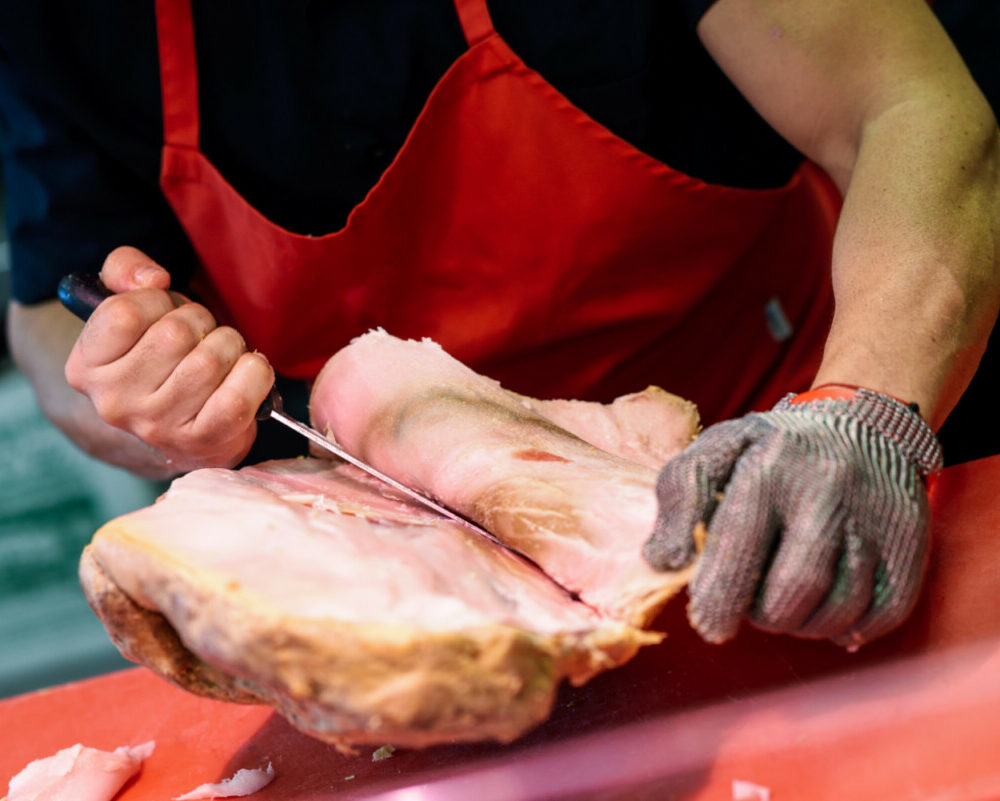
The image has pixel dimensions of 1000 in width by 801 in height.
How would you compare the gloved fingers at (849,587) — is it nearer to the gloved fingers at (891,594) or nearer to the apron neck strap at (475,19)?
the gloved fingers at (891,594)

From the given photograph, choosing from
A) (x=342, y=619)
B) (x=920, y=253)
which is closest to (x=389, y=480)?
(x=342, y=619)

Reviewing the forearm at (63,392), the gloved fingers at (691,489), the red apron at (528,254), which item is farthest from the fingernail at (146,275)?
the gloved fingers at (691,489)

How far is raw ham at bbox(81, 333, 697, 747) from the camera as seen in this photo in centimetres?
82

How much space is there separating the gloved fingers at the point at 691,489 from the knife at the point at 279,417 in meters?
0.26

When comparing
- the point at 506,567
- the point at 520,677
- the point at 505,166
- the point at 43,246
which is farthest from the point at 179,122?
the point at 520,677

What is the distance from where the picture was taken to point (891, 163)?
1.44 metres

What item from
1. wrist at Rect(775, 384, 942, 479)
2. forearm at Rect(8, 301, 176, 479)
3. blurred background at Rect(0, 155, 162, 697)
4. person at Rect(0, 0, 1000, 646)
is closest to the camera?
wrist at Rect(775, 384, 942, 479)

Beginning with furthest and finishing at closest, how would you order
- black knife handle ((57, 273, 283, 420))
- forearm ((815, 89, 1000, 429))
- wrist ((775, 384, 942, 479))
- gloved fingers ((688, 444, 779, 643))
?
black knife handle ((57, 273, 283, 420)), forearm ((815, 89, 1000, 429)), wrist ((775, 384, 942, 479)), gloved fingers ((688, 444, 779, 643))

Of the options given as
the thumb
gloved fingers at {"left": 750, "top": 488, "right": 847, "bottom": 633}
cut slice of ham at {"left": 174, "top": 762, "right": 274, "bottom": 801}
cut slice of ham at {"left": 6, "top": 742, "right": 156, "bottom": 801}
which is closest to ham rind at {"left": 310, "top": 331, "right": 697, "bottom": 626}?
gloved fingers at {"left": 750, "top": 488, "right": 847, "bottom": 633}

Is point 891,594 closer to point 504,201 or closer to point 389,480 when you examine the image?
point 389,480

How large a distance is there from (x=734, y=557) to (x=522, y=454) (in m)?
0.38

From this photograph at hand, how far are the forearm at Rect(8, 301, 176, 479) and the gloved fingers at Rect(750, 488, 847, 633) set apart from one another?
1494mm

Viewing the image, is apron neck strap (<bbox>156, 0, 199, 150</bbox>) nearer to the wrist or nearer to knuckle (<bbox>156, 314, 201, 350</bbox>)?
knuckle (<bbox>156, 314, 201, 350</bbox>)

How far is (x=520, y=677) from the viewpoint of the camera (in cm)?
86
